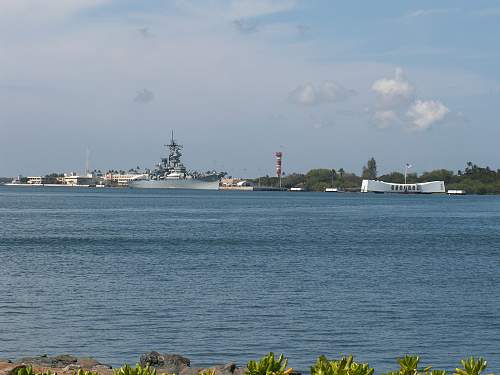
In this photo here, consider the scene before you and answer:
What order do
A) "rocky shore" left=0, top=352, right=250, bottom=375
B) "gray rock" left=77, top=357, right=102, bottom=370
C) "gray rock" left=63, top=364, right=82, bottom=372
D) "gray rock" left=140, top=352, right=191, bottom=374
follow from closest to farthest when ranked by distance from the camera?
"gray rock" left=63, top=364, right=82, bottom=372, "rocky shore" left=0, top=352, right=250, bottom=375, "gray rock" left=77, top=357, right=102, bottom=370, "gray rock" left=140, top=352, right=191, bottom=374

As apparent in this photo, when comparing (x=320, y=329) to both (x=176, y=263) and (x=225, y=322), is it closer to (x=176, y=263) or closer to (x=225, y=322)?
(x=225, y=322)

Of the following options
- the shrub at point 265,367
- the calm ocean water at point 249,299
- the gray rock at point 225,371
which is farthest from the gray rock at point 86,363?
the shrub at point 265,367

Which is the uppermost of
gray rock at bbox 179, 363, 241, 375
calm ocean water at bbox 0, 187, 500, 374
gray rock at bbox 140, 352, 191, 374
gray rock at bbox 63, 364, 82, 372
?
gray rock at bbox 179, 363, 241, 375

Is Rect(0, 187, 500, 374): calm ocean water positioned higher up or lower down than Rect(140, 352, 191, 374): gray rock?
lower down

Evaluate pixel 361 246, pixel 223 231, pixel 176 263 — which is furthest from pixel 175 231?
pixel 176 263

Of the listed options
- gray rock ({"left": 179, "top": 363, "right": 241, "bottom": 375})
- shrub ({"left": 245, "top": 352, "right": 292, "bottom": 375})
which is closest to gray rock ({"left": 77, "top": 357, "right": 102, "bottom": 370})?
gray rock ({"left": 179, "top": 363, "right": 241, "bottom": 375})

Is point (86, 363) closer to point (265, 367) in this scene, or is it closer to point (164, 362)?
point (164, 362)

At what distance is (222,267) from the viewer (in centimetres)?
5378

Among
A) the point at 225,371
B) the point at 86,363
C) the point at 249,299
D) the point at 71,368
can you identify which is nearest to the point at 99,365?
the point at 86,363

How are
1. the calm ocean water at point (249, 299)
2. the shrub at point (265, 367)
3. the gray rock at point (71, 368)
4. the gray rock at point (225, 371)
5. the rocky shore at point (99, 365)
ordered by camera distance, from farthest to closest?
the calm ocean water at point (249, 299) < the rocky shore at point (99, 365) < the gray rock at point (71, 368) < the gray rock at point (225, 371) < the shrub at point (265, 367)

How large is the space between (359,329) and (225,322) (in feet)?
15.8

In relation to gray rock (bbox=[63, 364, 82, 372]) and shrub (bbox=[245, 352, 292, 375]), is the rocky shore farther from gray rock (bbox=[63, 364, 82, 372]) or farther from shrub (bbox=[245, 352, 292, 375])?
shrub (bbox=[245, 352, 292, 375])

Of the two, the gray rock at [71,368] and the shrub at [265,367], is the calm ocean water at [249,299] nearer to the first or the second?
the gray rock at [71,368]

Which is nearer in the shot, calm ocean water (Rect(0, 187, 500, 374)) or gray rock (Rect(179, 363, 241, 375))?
gray rock (Rect(179, 363, 241, 375))
